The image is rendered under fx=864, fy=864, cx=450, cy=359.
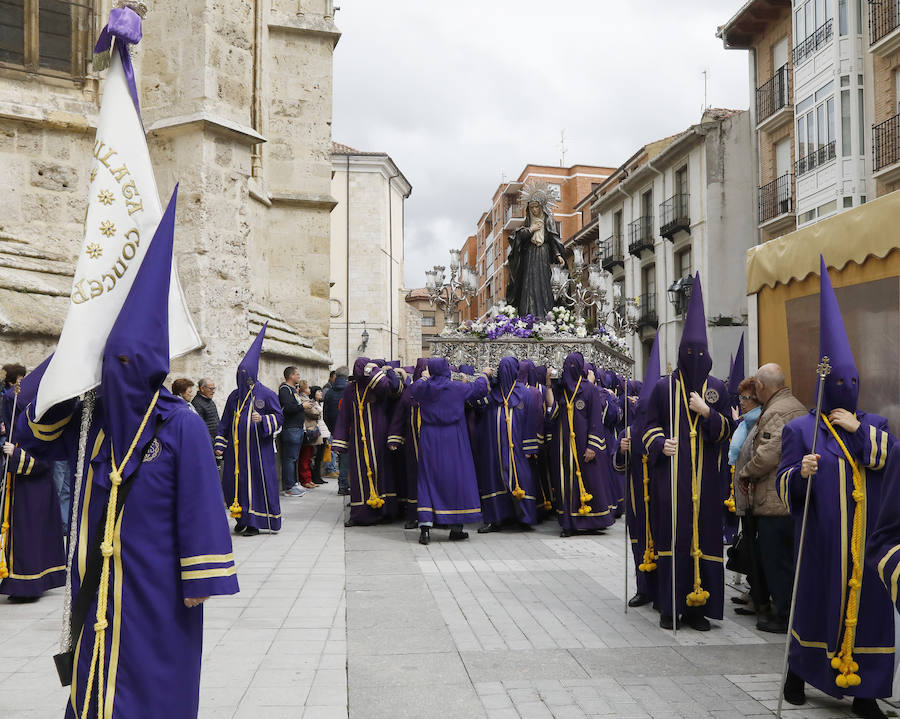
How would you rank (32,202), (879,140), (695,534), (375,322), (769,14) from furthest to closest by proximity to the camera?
(375,322)
(769,14)
(879,140)
(32,202)
(695,534)

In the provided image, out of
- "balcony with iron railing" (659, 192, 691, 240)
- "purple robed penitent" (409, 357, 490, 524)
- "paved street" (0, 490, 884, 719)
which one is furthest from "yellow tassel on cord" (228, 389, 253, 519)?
"balcony with iron railing" (659, 192, 691, 240)

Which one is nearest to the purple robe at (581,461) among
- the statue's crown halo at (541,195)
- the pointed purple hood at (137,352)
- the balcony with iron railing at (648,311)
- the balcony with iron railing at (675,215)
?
the pointed purple hood at (137,352)

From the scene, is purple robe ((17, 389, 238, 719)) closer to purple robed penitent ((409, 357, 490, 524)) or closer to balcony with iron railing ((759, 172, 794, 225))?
purple robed penitent ((409, 357, 490, 524))

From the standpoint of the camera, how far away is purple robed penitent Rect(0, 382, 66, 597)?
257 inches

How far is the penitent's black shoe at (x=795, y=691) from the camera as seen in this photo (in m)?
4.39

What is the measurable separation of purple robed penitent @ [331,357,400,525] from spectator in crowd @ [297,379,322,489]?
3335 millimetres

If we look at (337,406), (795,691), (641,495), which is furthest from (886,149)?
(795,691)

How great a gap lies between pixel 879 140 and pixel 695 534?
20.1 m

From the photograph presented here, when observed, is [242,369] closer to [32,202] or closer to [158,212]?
[32,202]

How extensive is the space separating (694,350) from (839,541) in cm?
187

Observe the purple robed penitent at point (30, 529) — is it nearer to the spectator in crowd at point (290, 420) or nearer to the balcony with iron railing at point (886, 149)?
the spectator in crowd at point (290, 420)

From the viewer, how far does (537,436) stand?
1021cm

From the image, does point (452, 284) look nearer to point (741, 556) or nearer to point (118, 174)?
point (741, 556)

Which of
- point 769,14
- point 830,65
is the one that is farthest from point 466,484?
point 769,14
